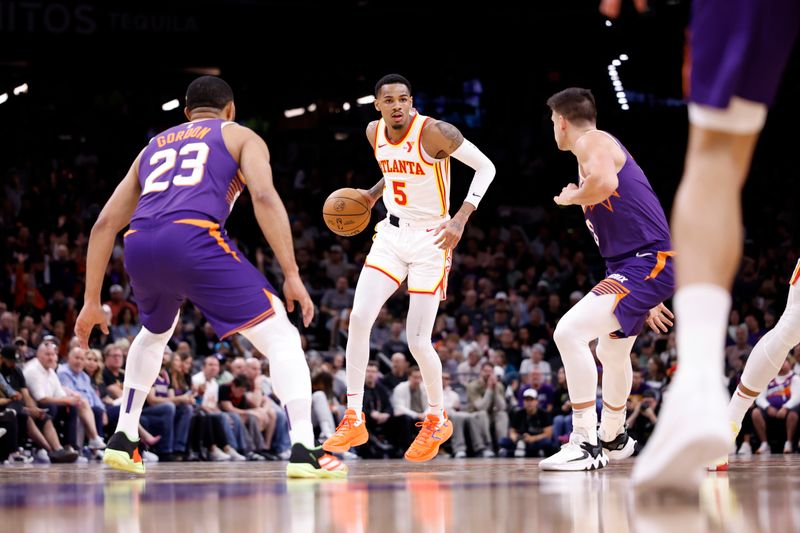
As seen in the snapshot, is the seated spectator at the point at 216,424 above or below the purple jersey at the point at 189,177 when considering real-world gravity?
below

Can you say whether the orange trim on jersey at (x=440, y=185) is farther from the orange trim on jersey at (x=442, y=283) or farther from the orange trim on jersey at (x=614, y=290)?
the orange trim on jersey at (x=614, y=290)

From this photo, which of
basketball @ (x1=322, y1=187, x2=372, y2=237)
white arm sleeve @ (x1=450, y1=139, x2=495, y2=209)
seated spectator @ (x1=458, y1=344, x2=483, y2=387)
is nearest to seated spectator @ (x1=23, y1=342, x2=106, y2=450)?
seated spectator @ (x1=458, y1=344, x2=483, y2=387)

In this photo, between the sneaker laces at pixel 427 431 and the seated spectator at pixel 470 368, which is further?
the seated spectator at pixel 470 368

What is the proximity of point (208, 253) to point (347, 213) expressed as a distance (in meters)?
3.05

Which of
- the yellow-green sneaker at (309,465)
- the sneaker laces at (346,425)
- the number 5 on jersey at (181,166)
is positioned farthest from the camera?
the sneaker laces at (346,425)

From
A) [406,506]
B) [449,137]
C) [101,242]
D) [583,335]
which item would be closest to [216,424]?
[449,137]

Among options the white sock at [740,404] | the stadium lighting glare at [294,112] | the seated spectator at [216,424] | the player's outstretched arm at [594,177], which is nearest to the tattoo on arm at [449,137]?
the player's outstretched arm at [594,177]

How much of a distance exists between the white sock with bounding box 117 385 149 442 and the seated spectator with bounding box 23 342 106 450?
6.91 meters

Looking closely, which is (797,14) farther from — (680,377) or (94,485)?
(94,485)

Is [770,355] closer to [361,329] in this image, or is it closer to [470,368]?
[361,329]

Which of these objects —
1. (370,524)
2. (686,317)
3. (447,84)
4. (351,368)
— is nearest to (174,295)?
(351,368)

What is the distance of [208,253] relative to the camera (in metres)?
5.22

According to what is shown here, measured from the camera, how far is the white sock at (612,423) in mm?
6934

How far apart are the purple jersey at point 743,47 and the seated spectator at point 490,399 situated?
40.9 ft
